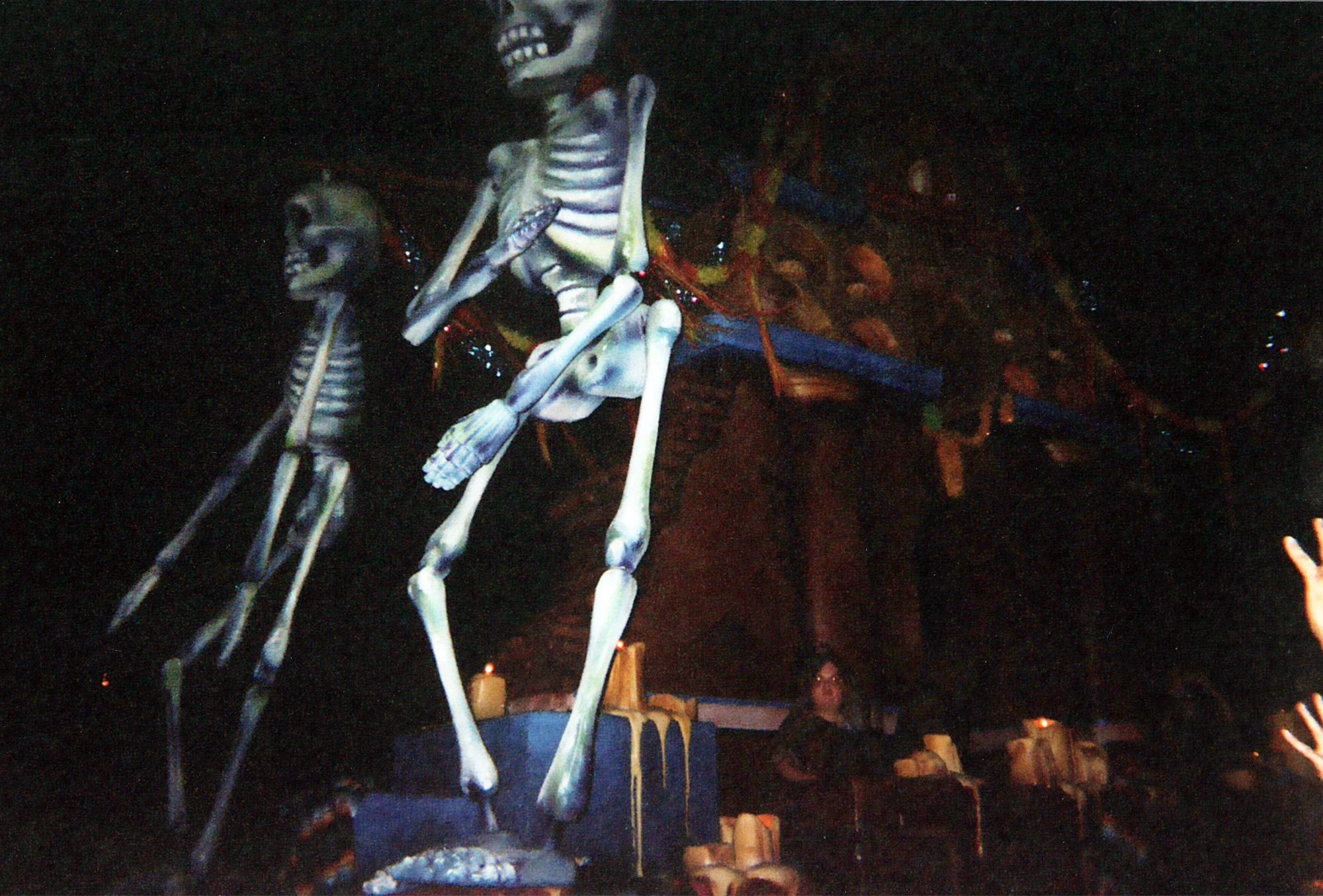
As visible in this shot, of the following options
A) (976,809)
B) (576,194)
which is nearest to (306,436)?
(576,194)

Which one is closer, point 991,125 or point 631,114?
point 631,114

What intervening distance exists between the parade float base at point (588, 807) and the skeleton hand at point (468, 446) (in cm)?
64

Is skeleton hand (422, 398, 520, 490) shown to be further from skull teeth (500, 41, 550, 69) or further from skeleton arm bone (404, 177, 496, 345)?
skull teeth (500, 41, 550, 69)

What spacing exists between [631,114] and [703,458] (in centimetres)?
99

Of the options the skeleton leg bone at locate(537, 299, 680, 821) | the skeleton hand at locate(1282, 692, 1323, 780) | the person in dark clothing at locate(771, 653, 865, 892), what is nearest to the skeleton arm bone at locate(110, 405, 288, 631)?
the skeleton leg bone at locate(537, 299, 680, 821)

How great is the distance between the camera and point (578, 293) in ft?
10.4

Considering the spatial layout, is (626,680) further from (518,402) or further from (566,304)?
(566,304)

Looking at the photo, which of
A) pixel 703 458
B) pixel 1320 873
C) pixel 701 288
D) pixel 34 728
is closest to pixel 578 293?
pixel 701 288

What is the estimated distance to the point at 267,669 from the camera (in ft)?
10.5

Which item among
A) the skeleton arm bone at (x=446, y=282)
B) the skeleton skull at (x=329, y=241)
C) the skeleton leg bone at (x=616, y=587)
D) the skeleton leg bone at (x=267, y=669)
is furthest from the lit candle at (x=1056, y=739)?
the skeleton skull at (x=329, y=241)

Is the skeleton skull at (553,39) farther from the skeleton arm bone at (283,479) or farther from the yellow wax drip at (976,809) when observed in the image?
the yellow wax drip at (976,809)

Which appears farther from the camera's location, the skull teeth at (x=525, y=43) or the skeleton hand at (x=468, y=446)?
the skull teeth at (x=525, y=43)

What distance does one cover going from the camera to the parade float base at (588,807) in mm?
2766

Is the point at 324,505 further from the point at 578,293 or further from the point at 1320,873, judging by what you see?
the point at 1320,873
